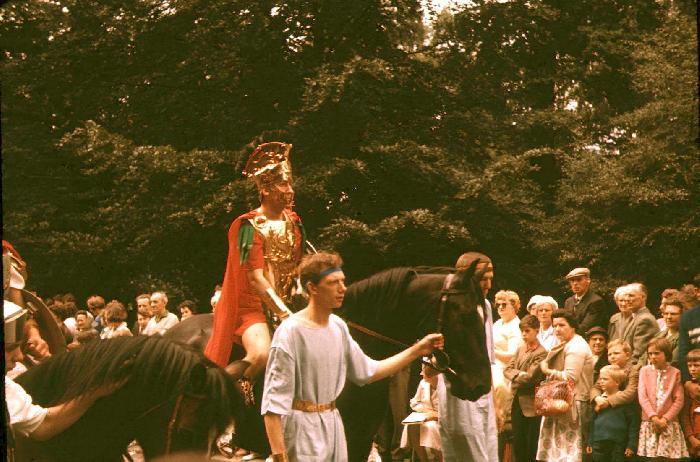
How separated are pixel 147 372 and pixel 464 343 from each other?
10.4 feet

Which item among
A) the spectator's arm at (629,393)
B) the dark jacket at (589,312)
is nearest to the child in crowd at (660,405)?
the spectator's arm at (629,393)

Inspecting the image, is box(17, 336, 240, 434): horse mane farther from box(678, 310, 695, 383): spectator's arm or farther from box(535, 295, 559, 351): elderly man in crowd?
box(535, 295, 559, 351): elderly man in crowd

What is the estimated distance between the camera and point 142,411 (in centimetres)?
540

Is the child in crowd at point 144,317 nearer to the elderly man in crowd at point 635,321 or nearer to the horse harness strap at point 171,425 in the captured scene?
the elderly man in crowd at point 635,321

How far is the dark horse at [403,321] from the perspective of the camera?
323 inches

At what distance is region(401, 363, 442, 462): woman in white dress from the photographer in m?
12.5

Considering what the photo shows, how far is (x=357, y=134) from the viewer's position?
25.6 meters

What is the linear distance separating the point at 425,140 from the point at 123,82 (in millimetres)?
6550

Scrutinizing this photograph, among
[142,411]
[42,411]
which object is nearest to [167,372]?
[142,411]

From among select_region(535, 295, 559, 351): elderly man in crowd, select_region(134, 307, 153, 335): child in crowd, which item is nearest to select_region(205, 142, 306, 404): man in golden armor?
select_region(535, 295, 559, 351): elderly man in crowd

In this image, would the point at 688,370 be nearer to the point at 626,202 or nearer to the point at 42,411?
the point at 42,411

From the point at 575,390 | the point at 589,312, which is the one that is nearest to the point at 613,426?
the point at 575,390

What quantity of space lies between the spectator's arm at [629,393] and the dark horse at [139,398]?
25.1ft

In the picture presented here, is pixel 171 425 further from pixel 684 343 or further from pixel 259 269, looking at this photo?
pixel 684 343
